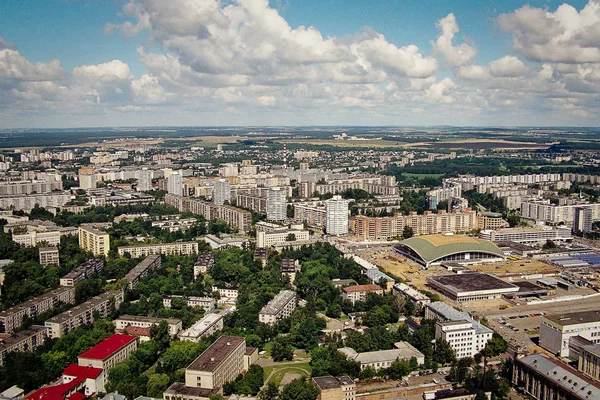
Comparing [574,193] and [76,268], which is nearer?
[76,268]

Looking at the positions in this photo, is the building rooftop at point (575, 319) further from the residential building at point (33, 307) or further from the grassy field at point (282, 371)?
the residential building at point (33, 307)

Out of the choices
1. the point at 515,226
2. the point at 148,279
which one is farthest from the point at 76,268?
the point at 515,226

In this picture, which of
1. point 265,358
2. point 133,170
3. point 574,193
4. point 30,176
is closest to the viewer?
point 265,358

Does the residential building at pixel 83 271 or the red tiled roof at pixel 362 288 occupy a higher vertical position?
the residential building at pixel 83 271

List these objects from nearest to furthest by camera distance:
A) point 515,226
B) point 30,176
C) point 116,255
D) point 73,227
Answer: point 116,255, point 73,227, point 515,226, point 30,176

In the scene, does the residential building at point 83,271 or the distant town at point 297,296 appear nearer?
the distant town at point 297,296

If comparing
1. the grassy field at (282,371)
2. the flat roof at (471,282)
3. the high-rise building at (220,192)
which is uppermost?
the high-rise building at (220,192)

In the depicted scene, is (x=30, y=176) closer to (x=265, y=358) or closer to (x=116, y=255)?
(x=116, y=255)

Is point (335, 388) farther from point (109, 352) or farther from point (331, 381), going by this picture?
point (109, 352)

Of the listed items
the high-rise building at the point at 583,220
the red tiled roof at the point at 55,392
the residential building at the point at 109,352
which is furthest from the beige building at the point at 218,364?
the high-rise building at the point at 583,220
